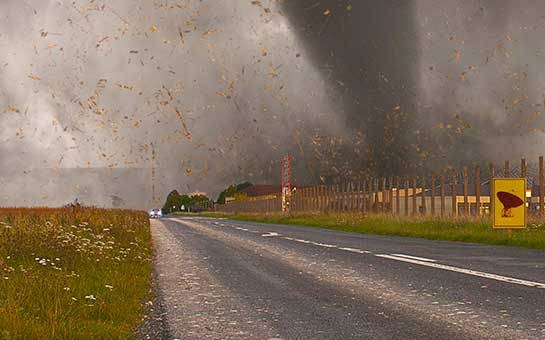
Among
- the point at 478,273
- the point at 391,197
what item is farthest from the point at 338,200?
the point at 478,273

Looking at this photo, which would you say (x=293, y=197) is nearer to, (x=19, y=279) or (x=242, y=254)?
(x=242, y=254)

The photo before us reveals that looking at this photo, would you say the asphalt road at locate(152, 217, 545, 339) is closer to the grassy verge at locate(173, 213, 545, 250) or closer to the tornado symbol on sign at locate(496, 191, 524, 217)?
the grassy verge at locate(173, 213, 545, 250)

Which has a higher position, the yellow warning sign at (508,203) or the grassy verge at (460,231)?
the yellow warning sign at (508,203)

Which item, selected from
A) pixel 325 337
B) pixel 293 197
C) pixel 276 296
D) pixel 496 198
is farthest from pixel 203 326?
pixel 293 197

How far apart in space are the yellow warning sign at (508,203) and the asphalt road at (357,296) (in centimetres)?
435

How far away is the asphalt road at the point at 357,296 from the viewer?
5301 millimetres

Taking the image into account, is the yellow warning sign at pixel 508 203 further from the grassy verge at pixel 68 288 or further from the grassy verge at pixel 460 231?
the grassy verge at pixel 68 288

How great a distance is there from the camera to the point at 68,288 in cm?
657

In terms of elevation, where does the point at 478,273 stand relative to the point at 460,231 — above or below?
below

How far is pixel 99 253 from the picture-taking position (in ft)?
35.3

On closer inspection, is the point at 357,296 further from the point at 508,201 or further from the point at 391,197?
the point at 391,197

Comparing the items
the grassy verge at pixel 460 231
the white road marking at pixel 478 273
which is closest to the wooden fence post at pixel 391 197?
the grassy verge at pixel 460 231

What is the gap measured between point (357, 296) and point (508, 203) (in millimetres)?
11355

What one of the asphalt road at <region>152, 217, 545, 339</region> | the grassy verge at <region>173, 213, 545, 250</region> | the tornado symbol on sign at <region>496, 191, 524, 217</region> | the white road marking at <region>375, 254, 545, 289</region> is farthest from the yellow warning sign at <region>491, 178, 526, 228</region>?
the white road marking at <region>375, 254, 545, 289</region>
